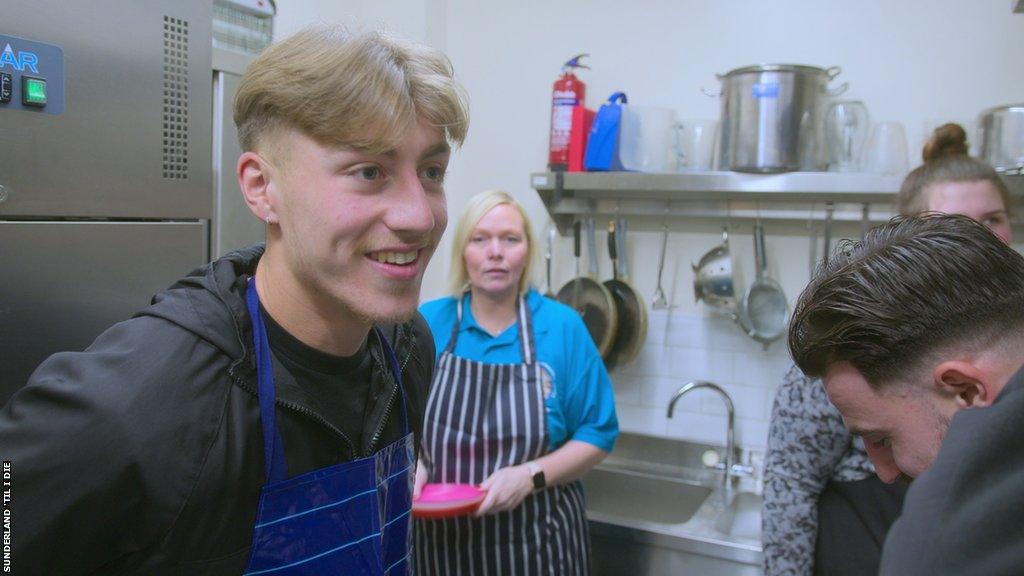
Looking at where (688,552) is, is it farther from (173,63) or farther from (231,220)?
(173,63)

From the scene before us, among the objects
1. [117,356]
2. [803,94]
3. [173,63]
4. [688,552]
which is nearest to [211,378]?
[117,356]

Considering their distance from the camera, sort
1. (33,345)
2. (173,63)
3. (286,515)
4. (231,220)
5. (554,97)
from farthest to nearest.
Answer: (554,97), (231,220), (173,63), (33,345), (286,515)

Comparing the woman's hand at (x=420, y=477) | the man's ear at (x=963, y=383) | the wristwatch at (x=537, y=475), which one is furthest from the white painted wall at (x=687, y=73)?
the man's ear at (x=963, y=383)

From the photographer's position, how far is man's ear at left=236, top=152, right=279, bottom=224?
1017 millimetres

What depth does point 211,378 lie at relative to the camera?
942mm

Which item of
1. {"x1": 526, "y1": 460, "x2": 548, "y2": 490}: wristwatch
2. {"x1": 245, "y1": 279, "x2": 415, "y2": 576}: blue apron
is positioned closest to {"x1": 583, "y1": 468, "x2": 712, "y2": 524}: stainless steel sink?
{"x1": 526, "y1": 460, "x2": 548, "y2": 490}: wristwatch

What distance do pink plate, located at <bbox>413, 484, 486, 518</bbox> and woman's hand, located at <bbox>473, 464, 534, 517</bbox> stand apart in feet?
0.10

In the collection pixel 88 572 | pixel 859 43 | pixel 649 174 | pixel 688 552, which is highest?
pixel 859 43

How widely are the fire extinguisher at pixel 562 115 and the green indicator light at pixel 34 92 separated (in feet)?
5.52

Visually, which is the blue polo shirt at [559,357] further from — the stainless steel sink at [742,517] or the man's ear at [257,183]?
the man's ear at [257,183]

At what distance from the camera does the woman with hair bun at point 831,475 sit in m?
1.56

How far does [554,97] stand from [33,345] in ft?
6.02

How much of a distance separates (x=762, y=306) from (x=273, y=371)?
199 cm

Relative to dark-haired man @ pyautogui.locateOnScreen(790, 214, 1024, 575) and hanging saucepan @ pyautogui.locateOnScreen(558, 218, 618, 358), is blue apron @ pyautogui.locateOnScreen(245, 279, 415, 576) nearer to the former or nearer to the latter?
dark-haired man @ pyautogui.locateOnScreen(790, 214, 1024, 575)
